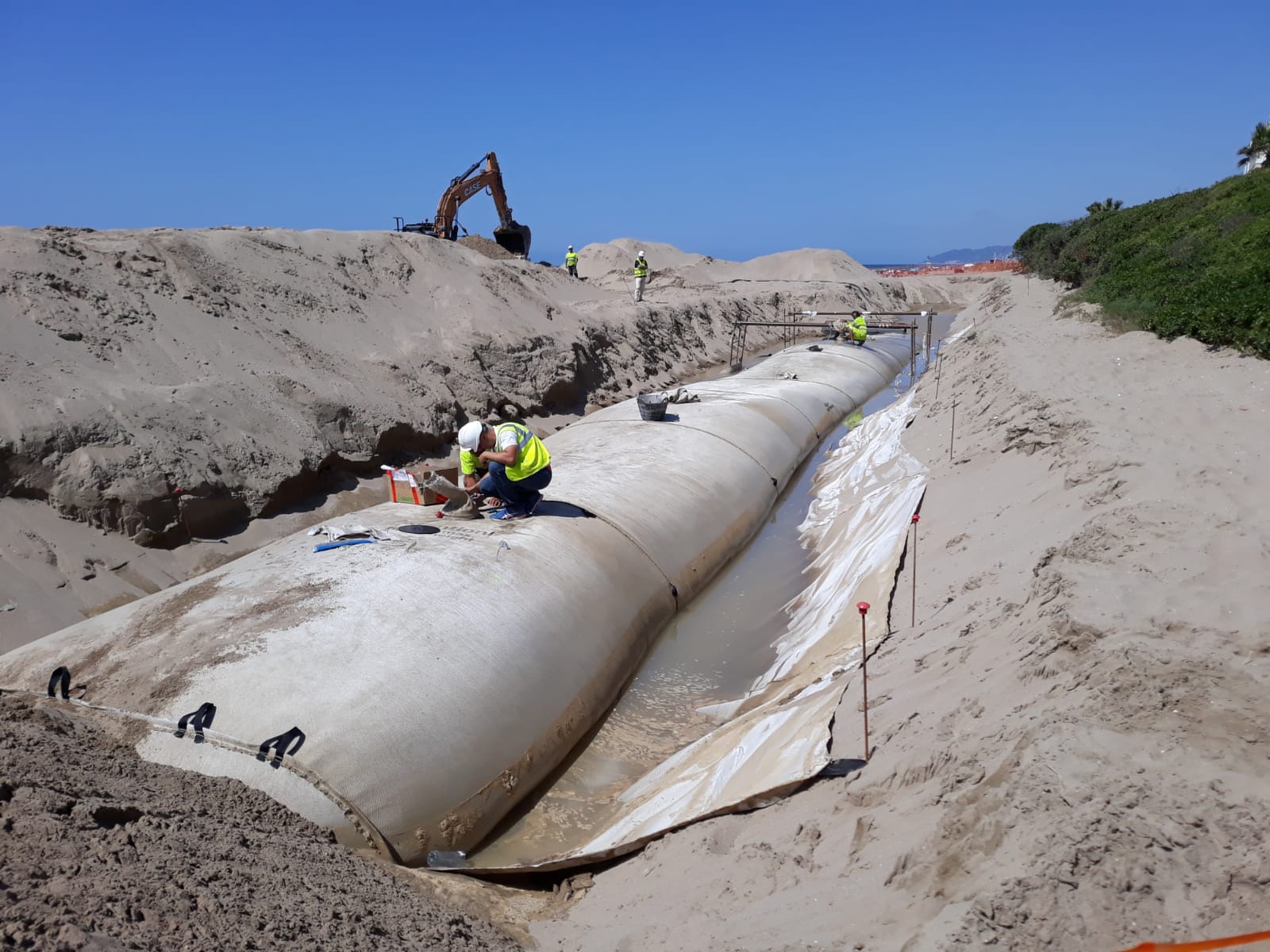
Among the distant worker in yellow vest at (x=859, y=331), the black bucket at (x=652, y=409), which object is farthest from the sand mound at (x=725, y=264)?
the black bucket at (x=652, y=409)

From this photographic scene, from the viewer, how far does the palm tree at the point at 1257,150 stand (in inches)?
1121

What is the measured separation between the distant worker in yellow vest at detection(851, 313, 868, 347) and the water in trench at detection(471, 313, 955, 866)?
11.7 m

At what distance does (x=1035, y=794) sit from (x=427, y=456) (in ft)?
35.9

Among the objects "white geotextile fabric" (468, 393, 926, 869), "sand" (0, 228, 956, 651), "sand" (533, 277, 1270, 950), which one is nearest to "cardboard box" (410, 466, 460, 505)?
"sand" (0, 228, 956, 651)

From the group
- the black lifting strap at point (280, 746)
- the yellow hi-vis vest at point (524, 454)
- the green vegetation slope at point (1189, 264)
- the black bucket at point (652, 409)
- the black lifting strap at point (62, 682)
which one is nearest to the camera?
the black lifting strap at point (280, 746)

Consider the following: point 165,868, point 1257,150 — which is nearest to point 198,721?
point 165,868

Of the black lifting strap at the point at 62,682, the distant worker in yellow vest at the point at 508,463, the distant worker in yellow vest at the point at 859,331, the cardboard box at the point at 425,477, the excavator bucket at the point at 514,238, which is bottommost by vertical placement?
the black lifting strap at the point at 62,682

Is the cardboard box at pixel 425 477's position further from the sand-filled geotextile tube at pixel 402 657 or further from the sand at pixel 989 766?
the sand at pixel 989 766

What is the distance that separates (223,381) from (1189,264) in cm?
1548

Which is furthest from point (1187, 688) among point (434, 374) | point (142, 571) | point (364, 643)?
point (434, 374)

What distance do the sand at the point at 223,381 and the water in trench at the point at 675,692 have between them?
15.6 feet

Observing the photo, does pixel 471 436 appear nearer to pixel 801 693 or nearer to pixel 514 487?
pixel 514 487

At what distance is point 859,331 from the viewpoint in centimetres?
2183

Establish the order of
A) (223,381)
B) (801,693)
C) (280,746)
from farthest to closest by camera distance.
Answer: (223,381) < (801,693) < (280,746)
